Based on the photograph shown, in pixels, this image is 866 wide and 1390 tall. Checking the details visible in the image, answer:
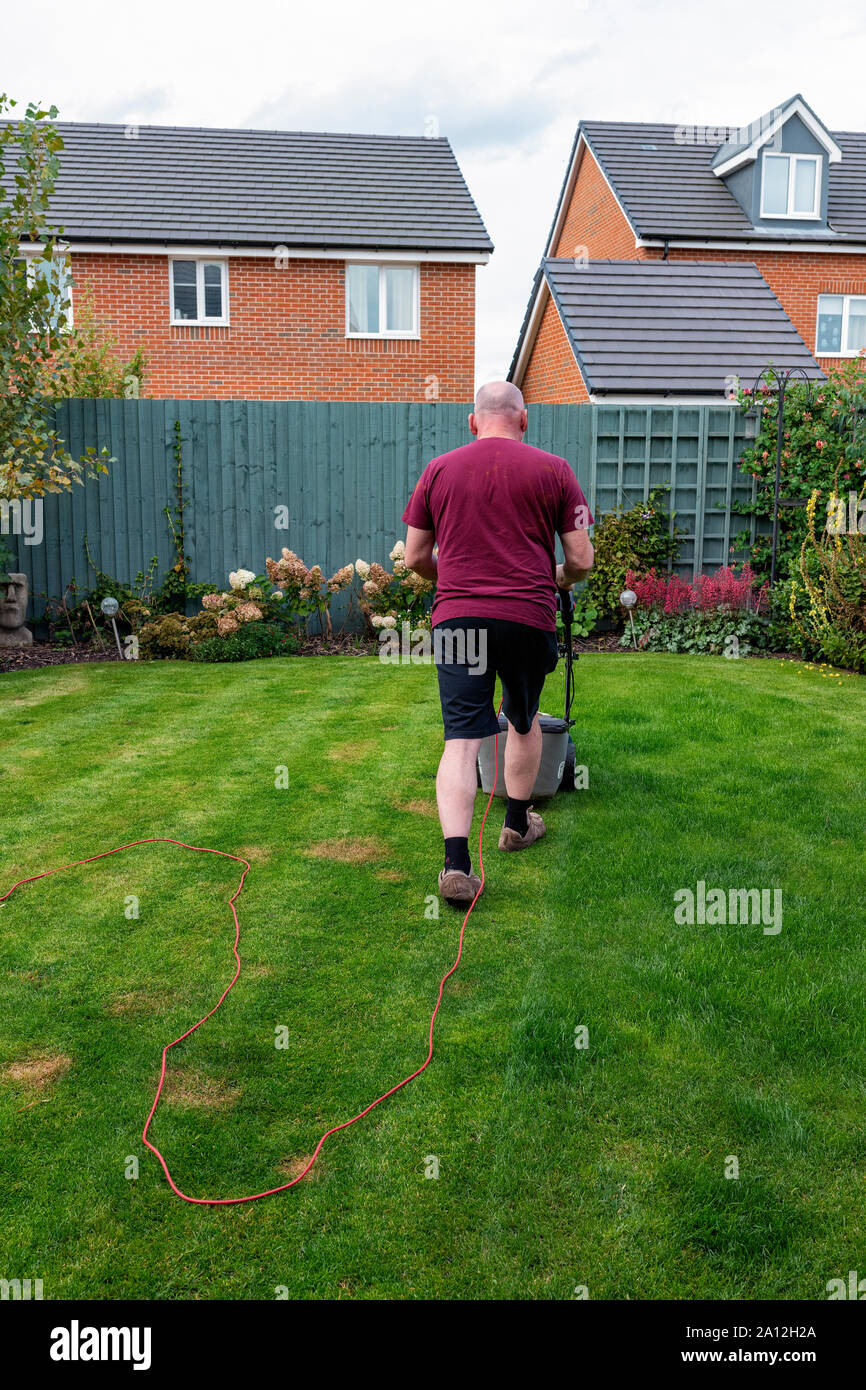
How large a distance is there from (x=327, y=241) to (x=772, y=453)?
961 centimetres

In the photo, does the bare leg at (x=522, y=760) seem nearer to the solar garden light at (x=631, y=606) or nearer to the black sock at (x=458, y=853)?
the black sock at (x=458, y=853)

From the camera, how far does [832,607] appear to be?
931 cm

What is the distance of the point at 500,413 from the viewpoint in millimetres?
4102

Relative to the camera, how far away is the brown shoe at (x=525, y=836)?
4.62 meters

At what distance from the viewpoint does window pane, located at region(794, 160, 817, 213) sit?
20.1 metres

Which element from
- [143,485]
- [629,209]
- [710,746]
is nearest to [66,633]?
[143,485]

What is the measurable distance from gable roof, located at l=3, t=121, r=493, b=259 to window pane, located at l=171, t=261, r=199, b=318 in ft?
1.71

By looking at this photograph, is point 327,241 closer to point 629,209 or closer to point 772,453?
point 629,209

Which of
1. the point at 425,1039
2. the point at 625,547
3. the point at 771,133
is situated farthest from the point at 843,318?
the point at 425,1039

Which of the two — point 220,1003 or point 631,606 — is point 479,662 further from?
point 631,606

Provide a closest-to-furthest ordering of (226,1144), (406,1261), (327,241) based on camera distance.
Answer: (406,1261) < (226,1144) < (327,241)

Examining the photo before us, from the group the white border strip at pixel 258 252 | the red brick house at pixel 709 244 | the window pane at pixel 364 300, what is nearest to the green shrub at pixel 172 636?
the red brick house at pixel 709 244

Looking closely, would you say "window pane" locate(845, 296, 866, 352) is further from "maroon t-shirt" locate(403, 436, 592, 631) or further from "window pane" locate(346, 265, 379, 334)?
"maroon t-shirt" locate(403, 436, 592, 631)

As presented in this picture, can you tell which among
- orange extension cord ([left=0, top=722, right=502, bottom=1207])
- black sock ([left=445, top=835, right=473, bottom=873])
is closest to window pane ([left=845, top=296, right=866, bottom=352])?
orange extension cord ([left=0, top=722, right=502, bottom=1207])
